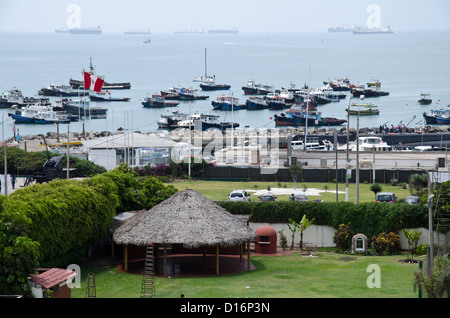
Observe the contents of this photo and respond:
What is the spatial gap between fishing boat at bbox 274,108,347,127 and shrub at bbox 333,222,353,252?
87671 millimetres

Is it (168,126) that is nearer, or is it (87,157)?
(87,157)

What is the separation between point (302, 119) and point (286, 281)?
97.3 metres

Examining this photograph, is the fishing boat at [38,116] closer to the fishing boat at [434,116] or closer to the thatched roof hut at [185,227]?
the fishing boat at [434,116]

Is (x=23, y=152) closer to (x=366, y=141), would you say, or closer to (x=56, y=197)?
(x=56, y=197)

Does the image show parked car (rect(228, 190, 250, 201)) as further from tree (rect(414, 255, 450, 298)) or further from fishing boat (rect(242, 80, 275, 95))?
fishing boat (rect(242, 80, 275, 95))

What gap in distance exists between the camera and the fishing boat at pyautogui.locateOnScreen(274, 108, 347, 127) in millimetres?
126500

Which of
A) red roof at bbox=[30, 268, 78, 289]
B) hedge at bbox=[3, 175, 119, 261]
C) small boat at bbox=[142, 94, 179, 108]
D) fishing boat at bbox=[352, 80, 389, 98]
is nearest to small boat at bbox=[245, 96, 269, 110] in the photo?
small boat at bbox=[142, 94, 179, 108]

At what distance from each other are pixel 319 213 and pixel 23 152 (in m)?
33.8

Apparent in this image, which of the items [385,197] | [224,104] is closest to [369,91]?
[224,104]

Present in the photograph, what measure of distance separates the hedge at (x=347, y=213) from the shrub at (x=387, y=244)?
0.74 m

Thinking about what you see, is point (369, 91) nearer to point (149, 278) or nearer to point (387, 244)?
point (387, 244)

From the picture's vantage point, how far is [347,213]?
38.8 meters
